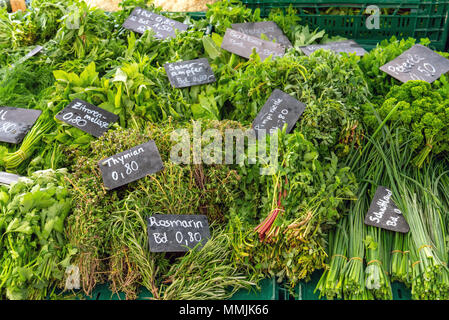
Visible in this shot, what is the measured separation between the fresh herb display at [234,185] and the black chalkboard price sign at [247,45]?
0.21 metres

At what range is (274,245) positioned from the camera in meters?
1.72

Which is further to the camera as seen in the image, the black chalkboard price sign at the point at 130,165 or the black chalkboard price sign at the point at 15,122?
the black chalkboard price sign at the point at 15,122

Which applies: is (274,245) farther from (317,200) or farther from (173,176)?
(173,176)

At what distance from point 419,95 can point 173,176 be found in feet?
4.50

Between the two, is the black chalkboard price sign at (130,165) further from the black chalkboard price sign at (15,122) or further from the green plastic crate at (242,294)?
the black chalkboard price sign at (15,122)

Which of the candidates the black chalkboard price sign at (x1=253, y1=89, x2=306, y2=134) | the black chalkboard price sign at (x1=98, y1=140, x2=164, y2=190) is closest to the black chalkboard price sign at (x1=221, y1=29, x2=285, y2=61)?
the black chalkboard price sign at (x1=253, y1=89, x2=306, y2=134)

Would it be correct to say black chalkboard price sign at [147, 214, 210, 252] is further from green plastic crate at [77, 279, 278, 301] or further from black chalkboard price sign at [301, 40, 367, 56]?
black chalkboard price sign at [301, 40, 367, 56]

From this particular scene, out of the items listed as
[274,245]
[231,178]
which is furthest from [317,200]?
[231,178]

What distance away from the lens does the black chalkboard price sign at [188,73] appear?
2.44 metres

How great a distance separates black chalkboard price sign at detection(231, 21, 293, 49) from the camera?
292cm

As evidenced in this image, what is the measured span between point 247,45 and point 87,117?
1145 millimetres

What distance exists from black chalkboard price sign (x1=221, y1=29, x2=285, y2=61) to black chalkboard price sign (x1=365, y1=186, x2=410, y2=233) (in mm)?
1166

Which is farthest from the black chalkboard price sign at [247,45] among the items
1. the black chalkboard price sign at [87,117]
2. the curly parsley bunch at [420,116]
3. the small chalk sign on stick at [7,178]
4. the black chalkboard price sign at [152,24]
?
the small chalk sign on stick at [7,178]

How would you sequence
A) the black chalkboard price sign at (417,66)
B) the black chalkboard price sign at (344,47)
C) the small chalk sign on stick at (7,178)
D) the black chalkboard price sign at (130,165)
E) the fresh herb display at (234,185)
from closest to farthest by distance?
the fresh herb display at (234,185) < the black chalkboard price sign at (130,165) < the small chalk sign on stick at (7,178) < the black chalkboard price sign at (417,66) < the black chalkboard price sign at (344,47)
